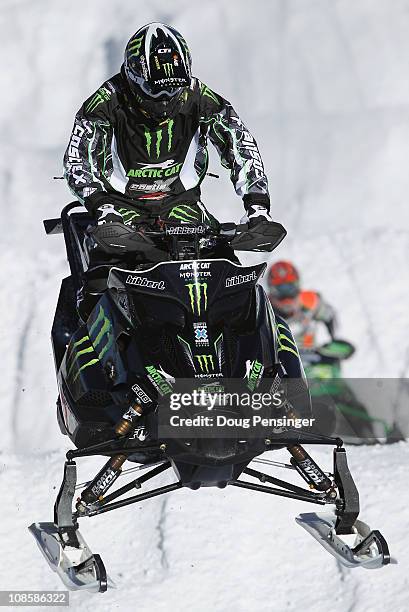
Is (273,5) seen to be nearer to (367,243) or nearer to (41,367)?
(367,243)

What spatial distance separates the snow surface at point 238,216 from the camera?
8.20 m

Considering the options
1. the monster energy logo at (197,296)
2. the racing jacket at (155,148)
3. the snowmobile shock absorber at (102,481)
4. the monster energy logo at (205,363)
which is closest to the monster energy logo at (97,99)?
the racing jacket at (155,148)

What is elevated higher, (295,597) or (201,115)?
(201,115)

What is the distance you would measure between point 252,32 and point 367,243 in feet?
17.5

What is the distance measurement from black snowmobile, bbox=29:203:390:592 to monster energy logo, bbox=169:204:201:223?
677mm

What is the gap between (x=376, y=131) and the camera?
55.7 ft

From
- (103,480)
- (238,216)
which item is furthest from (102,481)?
(238,216)

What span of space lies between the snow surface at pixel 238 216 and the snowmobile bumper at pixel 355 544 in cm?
126

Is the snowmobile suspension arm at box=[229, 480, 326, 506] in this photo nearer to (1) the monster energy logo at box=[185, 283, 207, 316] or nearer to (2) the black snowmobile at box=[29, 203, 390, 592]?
(2) the black snowmobile at box=[29, 203, 390, 592]

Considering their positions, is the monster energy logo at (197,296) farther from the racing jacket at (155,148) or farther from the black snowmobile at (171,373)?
the racing jacket at (155,148)

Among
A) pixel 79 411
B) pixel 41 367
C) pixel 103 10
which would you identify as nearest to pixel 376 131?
pixel 103 10

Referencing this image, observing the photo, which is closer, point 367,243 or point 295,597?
point 295,597

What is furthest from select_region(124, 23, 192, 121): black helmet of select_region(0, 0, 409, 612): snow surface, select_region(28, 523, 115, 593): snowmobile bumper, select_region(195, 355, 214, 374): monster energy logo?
select_region(0, 0, 409, 612): snow surface

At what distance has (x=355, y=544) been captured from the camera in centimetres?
657
